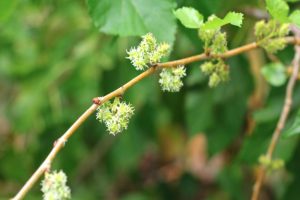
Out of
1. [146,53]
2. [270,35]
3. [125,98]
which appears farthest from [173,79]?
[125,98]

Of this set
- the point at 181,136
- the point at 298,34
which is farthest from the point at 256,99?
the point at 181,136

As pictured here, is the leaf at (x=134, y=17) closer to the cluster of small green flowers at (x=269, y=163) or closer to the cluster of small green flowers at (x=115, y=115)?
the cluster of small green flowers at (x=115, y=115)

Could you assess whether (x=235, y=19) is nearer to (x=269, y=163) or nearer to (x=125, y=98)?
(x=269, y=163)

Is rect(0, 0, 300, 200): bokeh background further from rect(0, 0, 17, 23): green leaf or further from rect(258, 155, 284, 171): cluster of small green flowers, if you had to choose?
rect(258, 155, 284, 171): cluster of small green flowers

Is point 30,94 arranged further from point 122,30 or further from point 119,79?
point 122,30

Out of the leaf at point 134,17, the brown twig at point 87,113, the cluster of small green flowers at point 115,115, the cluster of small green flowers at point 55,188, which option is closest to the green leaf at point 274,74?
the brown twig at point 87,113
